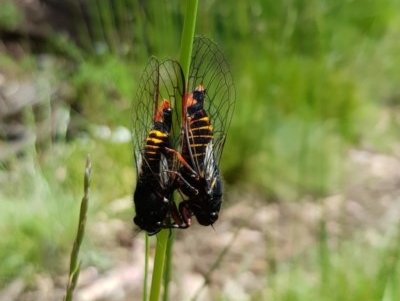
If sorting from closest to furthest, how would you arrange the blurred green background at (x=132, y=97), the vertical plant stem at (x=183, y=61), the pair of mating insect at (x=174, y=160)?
1. the vertical plant stem at (x=183, y=61)
2. the pair of mating insect at (x=174, y=160)
3. the blurred green background at (x=132, y=97)

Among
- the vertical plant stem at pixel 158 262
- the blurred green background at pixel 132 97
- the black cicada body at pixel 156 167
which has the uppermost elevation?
the black cicada body at pixel 156 167

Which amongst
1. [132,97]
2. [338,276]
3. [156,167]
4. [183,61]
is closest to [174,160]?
[156,167]

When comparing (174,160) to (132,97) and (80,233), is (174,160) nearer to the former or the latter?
(80,233)

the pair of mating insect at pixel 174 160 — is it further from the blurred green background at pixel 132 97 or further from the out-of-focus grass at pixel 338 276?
the blurred green background at pixel 132 97

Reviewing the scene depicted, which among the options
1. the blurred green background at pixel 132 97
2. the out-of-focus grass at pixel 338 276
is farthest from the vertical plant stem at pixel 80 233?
the blurred green background at pixel 132 97

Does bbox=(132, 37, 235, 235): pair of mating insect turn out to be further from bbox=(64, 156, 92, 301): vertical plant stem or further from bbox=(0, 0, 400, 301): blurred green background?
bbox=(0, 0, 400, 301): blurred green background

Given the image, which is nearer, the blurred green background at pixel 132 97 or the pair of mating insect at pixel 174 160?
the pair of mating insect at pixel 174 160

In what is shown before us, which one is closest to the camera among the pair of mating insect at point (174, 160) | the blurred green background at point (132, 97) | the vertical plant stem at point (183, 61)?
the vertical plant stem at point (183, 61)

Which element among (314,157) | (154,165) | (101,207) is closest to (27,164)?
(101,207)
